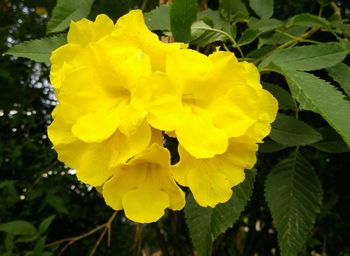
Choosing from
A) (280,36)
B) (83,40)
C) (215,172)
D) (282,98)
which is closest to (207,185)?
(215,172)

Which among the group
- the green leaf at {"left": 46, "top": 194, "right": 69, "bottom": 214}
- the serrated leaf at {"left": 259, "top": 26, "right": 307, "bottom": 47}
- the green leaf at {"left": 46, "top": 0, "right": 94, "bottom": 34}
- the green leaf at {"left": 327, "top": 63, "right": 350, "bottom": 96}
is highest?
the green leaf at {"left": 46, "top": 0, "right": 94, "bottom": 34}

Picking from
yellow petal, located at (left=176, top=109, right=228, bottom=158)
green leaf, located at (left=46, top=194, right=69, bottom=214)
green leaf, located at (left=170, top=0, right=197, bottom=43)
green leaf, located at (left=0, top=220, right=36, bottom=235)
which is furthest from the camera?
green leaf, located at (left=46, top=194, right=69, bottom=214)

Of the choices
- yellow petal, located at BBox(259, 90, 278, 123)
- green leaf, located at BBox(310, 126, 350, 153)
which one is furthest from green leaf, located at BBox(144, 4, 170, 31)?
green leaf, located at BBox(310, 126, 350, 153)

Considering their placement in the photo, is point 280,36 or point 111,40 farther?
point 280,36

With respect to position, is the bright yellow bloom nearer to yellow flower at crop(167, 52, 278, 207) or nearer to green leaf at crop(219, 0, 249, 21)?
yellow flower at crop(167, 52, 278, 207)

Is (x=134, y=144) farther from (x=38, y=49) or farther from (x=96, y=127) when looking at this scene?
(x=38, y=49)

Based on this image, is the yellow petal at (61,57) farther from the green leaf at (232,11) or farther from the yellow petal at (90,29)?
the green leaf at (232,11)

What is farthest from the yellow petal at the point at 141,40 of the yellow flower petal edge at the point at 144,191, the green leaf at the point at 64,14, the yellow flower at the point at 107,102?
the green leaf at the point at 64,14
